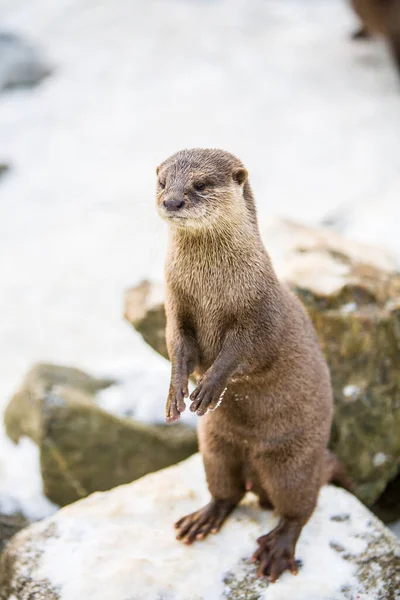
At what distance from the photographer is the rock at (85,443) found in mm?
4500

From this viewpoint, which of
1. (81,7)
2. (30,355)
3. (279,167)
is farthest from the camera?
(81,7)

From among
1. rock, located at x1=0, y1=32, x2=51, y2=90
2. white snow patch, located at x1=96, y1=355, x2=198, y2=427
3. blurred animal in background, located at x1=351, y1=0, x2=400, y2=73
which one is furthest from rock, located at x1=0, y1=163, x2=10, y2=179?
blurred animal in background, located at x1=351, y1=0, x2=400, y2=73

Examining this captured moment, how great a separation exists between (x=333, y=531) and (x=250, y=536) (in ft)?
1.20

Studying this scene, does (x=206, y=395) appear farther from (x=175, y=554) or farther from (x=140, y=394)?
(x=140, y=394)

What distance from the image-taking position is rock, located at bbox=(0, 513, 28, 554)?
418cm

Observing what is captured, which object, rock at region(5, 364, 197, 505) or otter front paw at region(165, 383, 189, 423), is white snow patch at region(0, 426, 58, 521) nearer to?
rock at region(5, 364, 197, 505)

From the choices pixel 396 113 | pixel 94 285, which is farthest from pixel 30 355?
pixel 396 113

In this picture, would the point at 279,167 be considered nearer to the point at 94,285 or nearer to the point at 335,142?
the point at 335,142

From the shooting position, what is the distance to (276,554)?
3232 millimetres

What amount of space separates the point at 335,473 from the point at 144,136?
5221 millimetres

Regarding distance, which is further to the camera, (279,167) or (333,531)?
(279,167)

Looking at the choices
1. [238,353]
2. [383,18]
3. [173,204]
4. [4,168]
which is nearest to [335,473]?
[238,353]

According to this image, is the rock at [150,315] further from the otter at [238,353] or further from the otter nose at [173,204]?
the otter nose at [173,204]

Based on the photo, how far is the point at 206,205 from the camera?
2.90 metres
